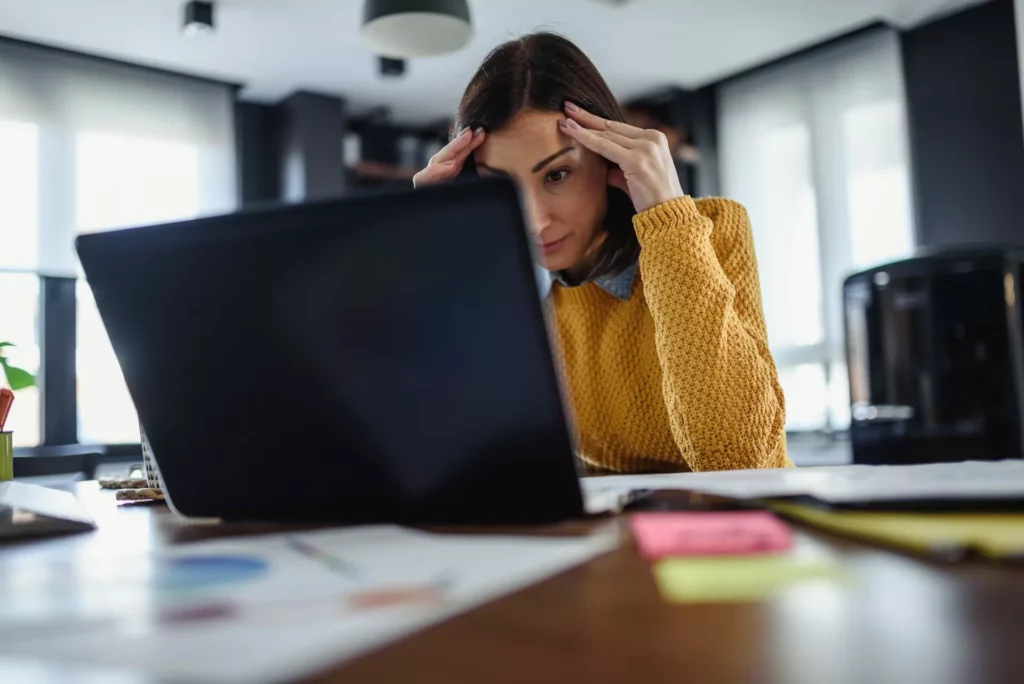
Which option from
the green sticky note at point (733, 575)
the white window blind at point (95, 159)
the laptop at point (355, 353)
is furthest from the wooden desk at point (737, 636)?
the white window blind at point (95, 159)

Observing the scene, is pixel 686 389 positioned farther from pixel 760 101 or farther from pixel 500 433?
pixel 760 101

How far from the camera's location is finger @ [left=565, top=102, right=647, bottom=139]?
108 centimetres

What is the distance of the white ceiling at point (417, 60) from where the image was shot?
Result: 10.9ft

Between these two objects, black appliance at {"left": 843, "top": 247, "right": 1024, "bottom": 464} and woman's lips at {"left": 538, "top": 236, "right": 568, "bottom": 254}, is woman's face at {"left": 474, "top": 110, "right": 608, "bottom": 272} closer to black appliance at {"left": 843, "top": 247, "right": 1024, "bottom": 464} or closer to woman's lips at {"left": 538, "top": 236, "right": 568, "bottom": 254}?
woman's lips at {"left": 538, "top": 236, "right": 568, "bottom": 254}

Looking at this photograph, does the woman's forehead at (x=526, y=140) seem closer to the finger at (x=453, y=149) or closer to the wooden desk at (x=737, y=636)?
the finger at (x=453, y=149)

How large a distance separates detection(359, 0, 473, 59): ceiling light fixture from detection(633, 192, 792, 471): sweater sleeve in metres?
1.74

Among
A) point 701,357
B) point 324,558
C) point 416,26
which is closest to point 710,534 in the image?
point 324,558

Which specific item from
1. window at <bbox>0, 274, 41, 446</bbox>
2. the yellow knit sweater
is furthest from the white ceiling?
the yellow knit sweater

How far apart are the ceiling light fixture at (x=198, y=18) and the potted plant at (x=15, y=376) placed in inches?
103

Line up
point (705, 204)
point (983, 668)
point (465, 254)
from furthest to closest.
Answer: point (705, 204) < point (465, 254) < point (983, 668)

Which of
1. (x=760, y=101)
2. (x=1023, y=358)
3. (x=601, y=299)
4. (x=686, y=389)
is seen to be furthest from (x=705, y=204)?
(x=760, y=101)

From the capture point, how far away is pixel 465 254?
1.42 ft

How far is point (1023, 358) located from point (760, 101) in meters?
2.04

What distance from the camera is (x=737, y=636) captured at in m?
0.24
